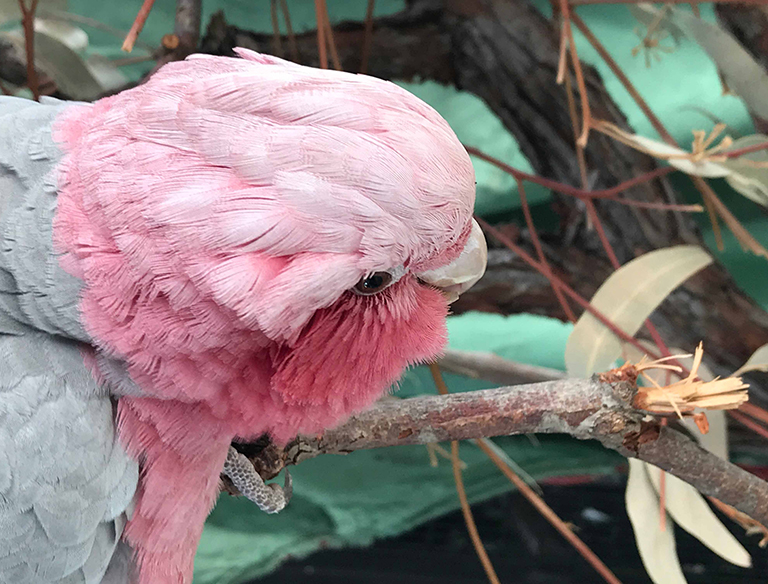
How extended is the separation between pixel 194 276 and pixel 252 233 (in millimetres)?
49

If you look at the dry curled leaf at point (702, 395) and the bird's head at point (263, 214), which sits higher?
the bird's head at point (263, 214)

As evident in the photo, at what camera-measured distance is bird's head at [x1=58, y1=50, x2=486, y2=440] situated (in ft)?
1.30

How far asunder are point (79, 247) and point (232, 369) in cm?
13

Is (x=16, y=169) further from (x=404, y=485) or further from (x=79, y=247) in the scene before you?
(x=404, y=485)

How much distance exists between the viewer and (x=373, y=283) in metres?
0.45

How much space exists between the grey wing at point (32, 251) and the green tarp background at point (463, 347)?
922 millimetres

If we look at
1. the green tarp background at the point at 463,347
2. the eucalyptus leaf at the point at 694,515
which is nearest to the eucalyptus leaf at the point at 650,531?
the eucalyptus leaf at the point at 694,515

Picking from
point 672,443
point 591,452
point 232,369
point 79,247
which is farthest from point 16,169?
point 591,452

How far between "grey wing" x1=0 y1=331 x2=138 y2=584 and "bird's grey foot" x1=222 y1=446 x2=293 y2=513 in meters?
0.13

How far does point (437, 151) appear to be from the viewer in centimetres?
43

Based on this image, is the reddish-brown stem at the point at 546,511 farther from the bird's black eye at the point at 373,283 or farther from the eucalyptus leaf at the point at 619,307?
the bird's black eye at the point at 373,283

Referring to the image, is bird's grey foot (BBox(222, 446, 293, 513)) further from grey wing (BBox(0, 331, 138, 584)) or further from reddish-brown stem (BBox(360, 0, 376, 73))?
reddish-brown stem (BBox(360, 0, 376, 73))

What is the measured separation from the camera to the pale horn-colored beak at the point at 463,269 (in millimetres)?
514

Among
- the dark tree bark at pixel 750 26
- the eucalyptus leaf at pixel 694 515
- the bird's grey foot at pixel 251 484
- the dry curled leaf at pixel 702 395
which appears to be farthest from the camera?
the dark tree bark at pixel 750 26
